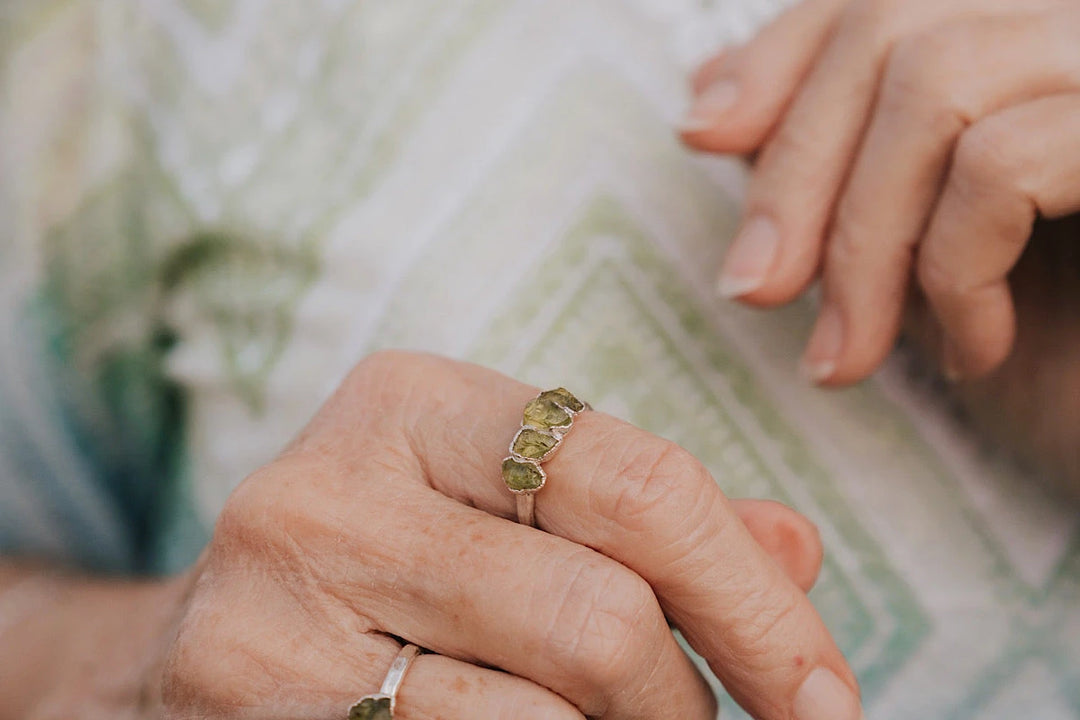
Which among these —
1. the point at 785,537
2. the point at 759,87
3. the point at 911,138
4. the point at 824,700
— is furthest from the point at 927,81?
the point at 824,700

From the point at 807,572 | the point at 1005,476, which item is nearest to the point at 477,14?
the point at 807,572

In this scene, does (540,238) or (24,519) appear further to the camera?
(24,519)

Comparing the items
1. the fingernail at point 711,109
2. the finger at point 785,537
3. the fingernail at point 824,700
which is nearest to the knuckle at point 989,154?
the fingernail at point 711,109

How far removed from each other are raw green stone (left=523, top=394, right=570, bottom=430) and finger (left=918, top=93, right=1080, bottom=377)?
45cm

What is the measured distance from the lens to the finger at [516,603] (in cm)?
66

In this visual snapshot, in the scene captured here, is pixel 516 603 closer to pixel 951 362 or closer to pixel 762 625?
pixel 762 625

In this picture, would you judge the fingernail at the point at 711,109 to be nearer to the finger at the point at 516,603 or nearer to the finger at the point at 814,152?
the finger at the point at 814,152

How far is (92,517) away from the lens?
131cm

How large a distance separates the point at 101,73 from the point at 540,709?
1.01 metres

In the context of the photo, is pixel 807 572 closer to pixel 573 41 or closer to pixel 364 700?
pixel 364 700

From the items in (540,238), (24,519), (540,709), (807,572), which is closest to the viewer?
(540,709)

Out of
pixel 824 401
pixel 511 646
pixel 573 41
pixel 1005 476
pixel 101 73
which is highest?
pixel 101 73

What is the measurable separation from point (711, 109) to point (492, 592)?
0.62 m

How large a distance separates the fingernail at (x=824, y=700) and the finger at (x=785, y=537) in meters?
0.10
